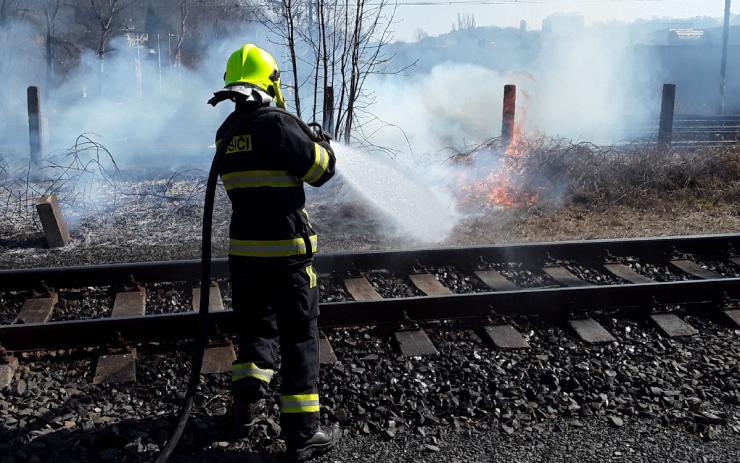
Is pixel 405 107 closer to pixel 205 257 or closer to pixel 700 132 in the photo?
pixel 700 132

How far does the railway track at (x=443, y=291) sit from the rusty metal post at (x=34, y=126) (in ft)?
23.1

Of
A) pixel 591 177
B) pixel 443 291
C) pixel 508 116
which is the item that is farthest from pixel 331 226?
pixel 508 116

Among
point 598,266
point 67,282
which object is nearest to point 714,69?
point 598,266

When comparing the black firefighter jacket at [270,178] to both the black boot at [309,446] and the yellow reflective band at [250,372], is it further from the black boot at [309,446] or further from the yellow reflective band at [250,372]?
the black boot at [309,446]

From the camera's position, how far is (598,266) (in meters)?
6.84

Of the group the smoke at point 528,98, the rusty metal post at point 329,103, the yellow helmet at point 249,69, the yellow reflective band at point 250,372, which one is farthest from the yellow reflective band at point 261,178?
the smoke at point 528,98

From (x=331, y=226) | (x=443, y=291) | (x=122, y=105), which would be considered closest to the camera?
(x=443, y=291)

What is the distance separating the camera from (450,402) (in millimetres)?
4129

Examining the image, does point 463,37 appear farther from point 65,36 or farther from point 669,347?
point 669,347

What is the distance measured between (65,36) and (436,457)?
29.3 metres

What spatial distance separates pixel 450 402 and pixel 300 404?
968 mm

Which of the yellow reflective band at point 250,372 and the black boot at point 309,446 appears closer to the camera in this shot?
the black boot at point 309,446

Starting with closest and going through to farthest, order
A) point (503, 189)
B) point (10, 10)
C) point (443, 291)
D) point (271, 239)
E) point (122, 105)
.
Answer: point (271, 239)
point (443, 291)
point (503, 189)
point (122, 105)
point (10, 10)

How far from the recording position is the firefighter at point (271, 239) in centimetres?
354
